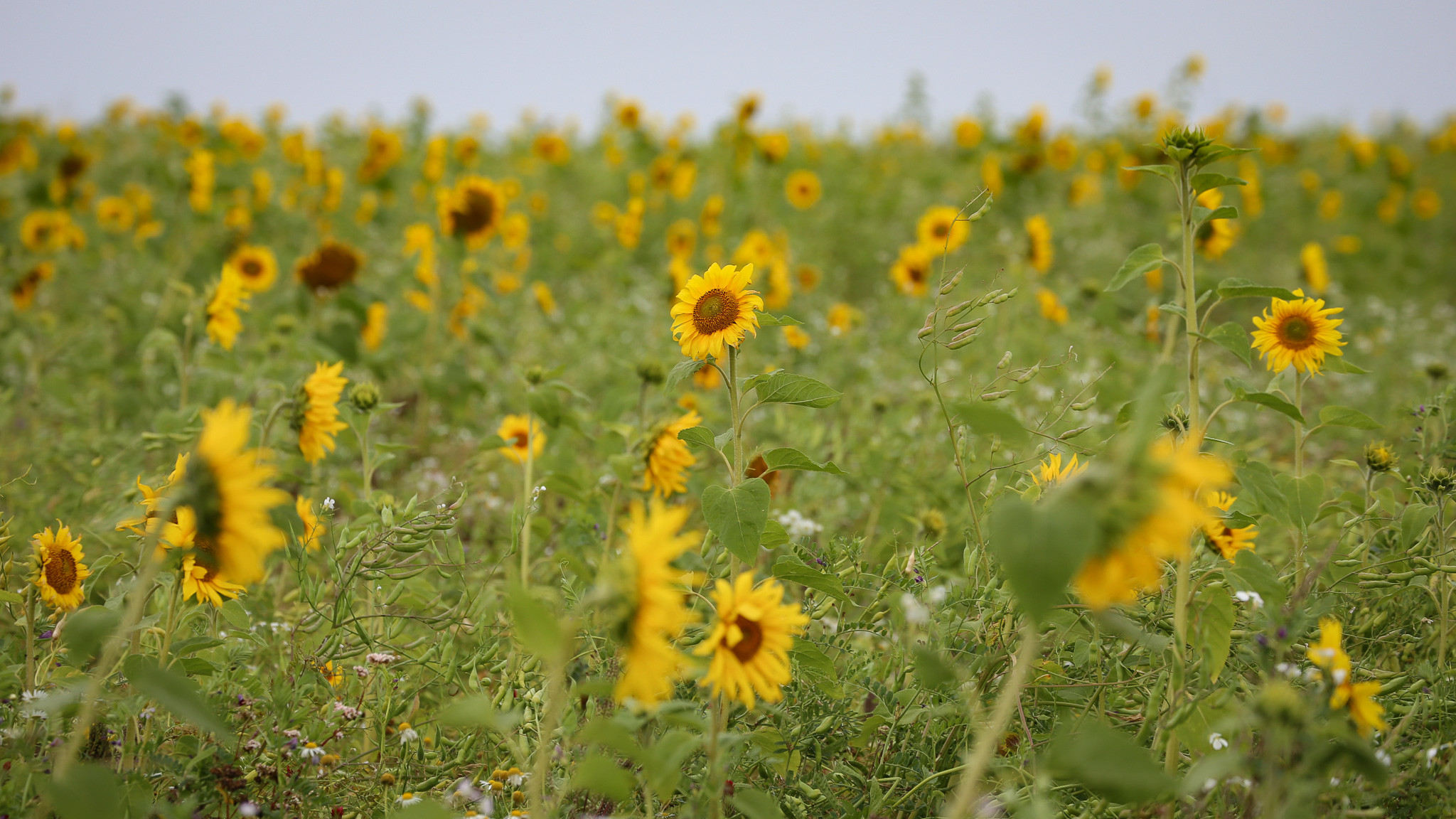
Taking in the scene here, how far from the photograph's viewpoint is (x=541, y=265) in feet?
19.3

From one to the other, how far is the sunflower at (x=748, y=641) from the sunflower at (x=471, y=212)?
2974 millimetres

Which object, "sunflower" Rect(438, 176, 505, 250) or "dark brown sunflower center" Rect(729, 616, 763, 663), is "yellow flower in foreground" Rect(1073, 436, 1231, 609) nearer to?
"dark brown sunflower center" Rect(729, 616, 763, 663)

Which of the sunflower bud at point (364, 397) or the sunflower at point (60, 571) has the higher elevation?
the sunflower bud at point (364, 397)

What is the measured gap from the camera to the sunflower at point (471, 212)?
3641 millimetres

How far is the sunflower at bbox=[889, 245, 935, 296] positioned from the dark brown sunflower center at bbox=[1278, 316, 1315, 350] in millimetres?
2459

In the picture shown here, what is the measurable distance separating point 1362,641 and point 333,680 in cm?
204

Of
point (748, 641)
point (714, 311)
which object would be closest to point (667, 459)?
point (714, 311)

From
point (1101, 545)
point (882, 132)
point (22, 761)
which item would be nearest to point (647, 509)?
point (22, 761)

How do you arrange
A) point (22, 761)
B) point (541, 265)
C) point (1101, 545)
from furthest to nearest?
point (541, 265), point (22, 761), point (1101, 545)

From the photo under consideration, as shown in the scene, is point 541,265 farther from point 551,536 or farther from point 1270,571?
point 1270,571

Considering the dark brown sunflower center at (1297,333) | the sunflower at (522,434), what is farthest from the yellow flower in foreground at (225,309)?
the dark brown sunflower center at (1297,333)

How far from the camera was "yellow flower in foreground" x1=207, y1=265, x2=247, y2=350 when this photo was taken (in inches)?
91.8

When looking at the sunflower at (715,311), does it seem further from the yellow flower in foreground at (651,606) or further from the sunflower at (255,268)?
the sunflower at (255,268)

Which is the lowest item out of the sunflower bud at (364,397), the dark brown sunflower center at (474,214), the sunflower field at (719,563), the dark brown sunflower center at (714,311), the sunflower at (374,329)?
the sunflower field at (719,563)
